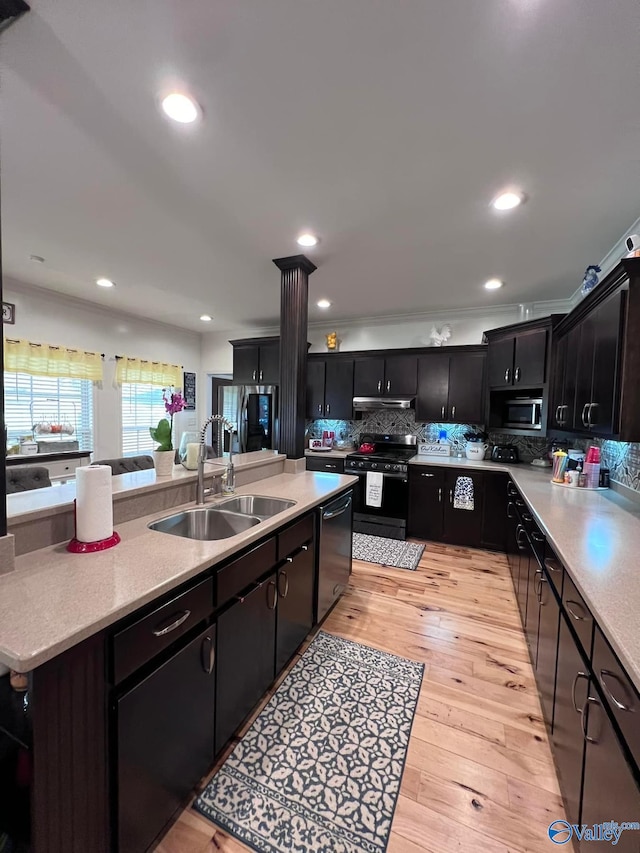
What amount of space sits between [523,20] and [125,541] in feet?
7.59

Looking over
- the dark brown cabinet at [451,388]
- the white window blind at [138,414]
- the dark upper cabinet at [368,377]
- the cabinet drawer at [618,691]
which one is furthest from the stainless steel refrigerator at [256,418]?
the cabinet drawer at [618,691]

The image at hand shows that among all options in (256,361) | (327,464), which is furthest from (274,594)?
(256,361)

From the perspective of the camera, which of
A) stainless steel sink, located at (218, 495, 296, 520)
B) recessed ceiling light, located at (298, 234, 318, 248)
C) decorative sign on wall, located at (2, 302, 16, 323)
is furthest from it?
decorative sign on wall, located at (2, 302, 16, 323)

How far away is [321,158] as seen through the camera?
174cm

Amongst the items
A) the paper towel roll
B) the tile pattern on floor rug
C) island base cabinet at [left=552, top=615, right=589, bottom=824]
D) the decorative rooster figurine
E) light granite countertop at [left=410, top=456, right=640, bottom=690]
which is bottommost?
the tile pattern on floor rug

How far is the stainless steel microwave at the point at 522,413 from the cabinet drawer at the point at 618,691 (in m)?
2.82

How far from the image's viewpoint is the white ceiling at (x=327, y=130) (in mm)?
1138

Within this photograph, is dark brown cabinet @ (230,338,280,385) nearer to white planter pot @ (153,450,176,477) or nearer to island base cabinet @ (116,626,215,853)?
white planter pot @ (153,450,176,477)

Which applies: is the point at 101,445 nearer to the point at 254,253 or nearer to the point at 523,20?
the point at 254,253

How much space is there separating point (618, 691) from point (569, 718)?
553mm

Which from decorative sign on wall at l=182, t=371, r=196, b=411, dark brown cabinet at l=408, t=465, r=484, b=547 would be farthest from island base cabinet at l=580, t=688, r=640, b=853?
decorative sign on wall at l=182, t=371, r=196, b=411

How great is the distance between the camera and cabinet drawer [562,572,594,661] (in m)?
1.11

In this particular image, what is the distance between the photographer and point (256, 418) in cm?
472

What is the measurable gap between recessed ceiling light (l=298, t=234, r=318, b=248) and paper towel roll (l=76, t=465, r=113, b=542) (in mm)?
→ 2119
